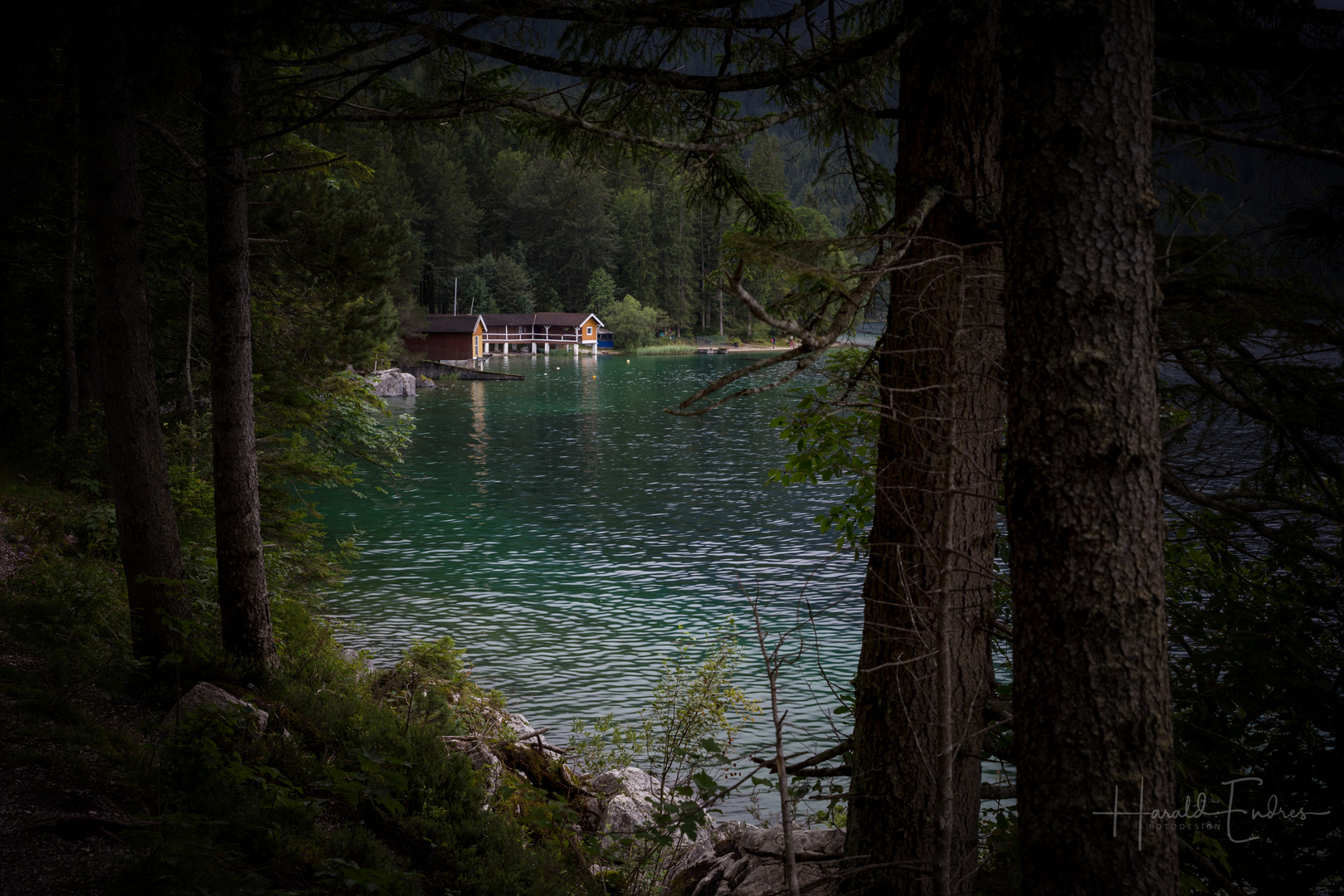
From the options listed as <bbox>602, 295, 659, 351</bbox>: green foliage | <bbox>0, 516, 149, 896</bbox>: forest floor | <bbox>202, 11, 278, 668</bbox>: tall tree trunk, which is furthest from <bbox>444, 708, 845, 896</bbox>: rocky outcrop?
<bbox>602, 295, 659, 351</bbox>: green foliage

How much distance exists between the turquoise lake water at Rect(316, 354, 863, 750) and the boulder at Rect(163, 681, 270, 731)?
3.72 metres

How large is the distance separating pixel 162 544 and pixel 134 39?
3802mm

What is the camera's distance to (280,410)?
38.7 feet

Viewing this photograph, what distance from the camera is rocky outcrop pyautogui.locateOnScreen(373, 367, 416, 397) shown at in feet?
181

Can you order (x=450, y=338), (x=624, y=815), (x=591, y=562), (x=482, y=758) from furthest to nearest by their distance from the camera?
(x=450, y=338)
(x=591, y=562)
(x=482, y=758)
(x=624, y=815)

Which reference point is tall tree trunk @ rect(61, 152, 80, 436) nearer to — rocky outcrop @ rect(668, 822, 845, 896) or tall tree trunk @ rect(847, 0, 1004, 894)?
rocky outcrop @ rect(668, 822, 845, 896)

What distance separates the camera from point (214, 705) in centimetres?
573

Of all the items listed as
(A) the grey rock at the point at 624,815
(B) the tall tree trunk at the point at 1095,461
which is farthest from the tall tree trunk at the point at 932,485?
(A) the grey rock at the point at 624,815

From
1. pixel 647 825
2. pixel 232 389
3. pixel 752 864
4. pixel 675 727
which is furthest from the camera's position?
pixel 675 727

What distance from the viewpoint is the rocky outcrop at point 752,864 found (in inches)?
190

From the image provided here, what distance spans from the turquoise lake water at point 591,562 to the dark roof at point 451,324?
4386 centimetres

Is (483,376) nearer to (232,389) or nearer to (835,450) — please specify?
(232,389)

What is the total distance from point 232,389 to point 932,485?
567cm

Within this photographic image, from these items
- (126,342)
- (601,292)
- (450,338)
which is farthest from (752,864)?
(601,292)
